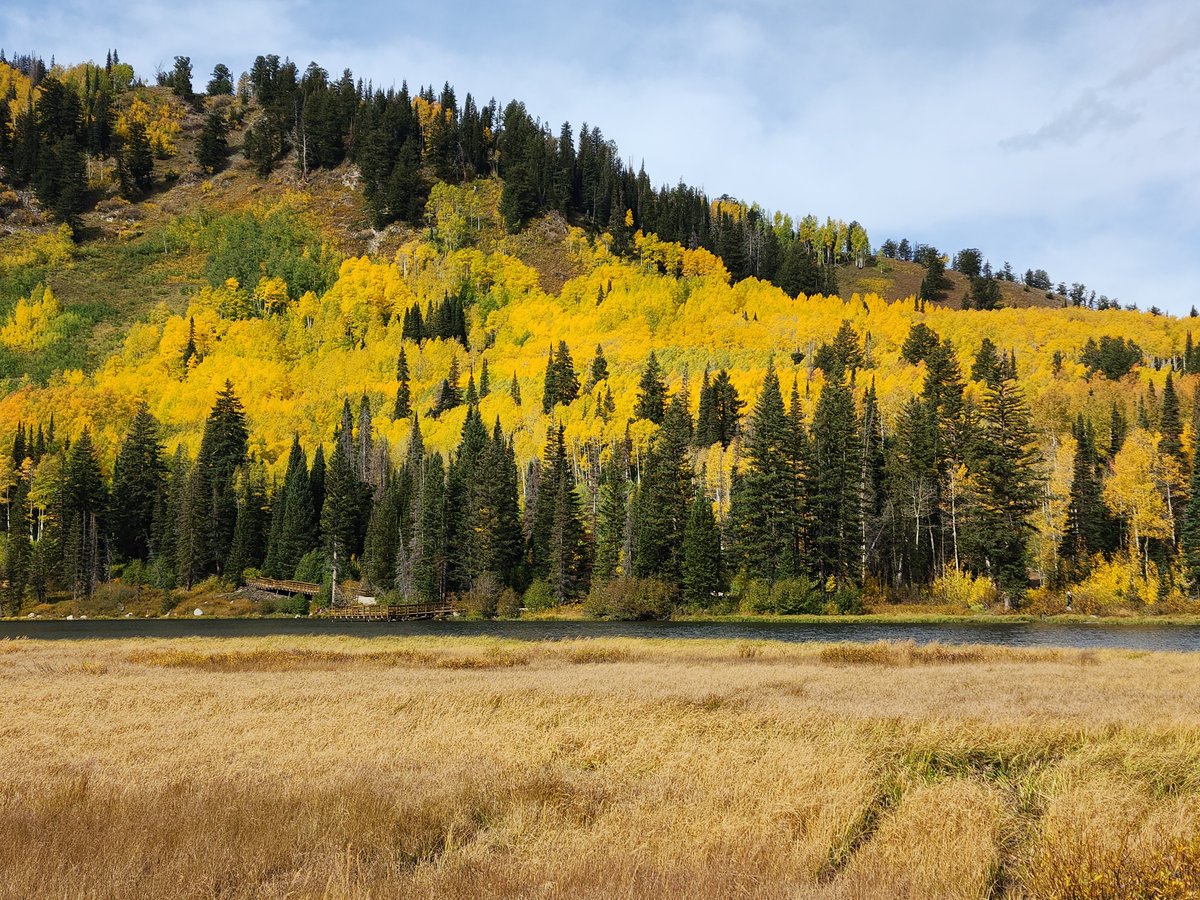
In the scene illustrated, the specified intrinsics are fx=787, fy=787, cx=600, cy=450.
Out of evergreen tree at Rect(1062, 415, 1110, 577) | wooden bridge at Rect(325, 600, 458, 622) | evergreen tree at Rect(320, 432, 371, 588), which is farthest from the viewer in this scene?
evergreen tree at Rect(320, 432, 371, 588)

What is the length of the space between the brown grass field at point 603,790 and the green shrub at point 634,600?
48887mm

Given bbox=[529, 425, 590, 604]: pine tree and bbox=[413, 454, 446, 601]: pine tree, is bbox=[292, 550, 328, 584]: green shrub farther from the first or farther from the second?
bbox=[529, 425, 590, 604]: pine tree

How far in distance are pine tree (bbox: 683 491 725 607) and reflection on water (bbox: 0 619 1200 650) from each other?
775 cm

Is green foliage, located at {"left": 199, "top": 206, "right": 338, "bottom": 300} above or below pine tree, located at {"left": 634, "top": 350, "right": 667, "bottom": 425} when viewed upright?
above

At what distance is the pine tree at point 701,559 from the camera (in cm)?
7369

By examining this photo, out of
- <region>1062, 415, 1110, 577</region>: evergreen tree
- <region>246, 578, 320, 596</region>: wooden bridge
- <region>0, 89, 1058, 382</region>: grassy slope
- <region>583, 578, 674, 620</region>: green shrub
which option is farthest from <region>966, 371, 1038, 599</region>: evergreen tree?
<region>0, 89, 1058, 382</region>: grassy slope

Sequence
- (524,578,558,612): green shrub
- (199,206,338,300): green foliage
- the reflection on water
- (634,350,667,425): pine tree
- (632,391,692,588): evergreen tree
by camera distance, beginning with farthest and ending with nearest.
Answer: (199,206,338,300): green foliage → (634,350,667,425): pine tree → (524,578,558,612): green shrub → (632,391,692,588): evergreen tree → the reflection on water

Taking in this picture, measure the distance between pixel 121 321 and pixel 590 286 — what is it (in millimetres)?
89553

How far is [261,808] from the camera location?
1047 cm

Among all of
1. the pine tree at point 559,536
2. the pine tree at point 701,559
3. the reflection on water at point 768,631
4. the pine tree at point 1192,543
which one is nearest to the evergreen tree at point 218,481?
the reflection on water at point 768,631

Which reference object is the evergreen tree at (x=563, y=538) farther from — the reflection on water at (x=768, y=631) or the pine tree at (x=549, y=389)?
the pine tree at (x=549, y=389)

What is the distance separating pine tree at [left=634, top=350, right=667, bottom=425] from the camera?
10594 cm

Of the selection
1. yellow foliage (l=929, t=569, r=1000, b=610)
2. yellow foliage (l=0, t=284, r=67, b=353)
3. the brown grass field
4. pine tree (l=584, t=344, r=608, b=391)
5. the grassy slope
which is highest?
the grassy slope

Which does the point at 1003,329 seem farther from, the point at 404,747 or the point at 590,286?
the point at 404,747
